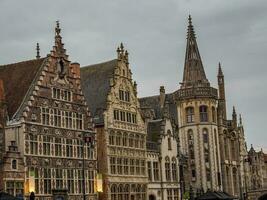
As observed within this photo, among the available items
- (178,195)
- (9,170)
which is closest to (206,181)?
(178,195)

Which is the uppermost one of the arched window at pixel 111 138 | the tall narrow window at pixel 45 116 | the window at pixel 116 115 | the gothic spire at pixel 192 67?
the gothic spire at pixel 192 67

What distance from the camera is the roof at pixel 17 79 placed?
190 feet

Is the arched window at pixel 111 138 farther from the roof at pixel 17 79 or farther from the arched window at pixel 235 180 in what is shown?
the arched window at pixel 235 180

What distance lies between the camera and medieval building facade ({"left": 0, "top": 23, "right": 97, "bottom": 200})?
54844 millimetres

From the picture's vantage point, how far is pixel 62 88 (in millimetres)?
61094

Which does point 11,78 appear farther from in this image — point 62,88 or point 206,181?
point 206,181

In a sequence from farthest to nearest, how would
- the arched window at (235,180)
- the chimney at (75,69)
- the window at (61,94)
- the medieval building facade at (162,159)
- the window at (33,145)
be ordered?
1. the arched window at (235,180)
2. the medieval building facade at (162,159)
3. the chimney at (75,69)
4. the window at (61,94)
5. the window at (33,145)

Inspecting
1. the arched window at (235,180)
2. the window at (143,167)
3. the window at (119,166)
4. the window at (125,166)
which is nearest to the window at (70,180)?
the window at (119,166)

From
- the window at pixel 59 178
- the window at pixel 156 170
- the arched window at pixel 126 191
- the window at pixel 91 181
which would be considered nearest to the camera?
the window at pixel 59 178

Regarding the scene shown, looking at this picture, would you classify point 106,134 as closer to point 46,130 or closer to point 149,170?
point 46,130

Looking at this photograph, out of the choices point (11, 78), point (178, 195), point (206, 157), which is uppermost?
point (11, 78)

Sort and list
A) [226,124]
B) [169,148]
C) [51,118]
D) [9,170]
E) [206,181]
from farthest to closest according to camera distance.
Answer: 1. [226,124]
2. [206,181]
3. [169,148]
4. [51,118]
5. [9,170]

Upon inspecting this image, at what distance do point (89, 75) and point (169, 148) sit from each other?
1456cm

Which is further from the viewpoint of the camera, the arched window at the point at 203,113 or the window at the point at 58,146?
the arched window at the point at 203,113
